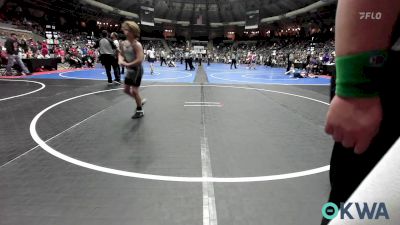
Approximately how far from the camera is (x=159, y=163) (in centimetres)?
329

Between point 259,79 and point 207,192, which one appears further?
point 259,79

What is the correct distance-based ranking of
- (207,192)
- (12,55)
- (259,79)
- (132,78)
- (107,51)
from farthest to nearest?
(259,79)
(12,55)
(107,51)
(132,78)
(207,192)

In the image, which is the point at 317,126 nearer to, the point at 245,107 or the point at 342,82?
the point at 245,107

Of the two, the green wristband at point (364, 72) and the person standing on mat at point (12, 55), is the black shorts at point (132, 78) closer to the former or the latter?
the green wristband at point (364, 72)

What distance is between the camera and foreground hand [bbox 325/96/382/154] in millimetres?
771

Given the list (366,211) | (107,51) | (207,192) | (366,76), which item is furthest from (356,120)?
(107,51)

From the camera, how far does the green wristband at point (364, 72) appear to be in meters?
0.76

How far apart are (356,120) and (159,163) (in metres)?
2.74

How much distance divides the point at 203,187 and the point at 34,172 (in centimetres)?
186

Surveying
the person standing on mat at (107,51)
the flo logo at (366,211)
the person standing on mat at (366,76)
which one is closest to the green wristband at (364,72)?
the person standing on mat at (366,76)

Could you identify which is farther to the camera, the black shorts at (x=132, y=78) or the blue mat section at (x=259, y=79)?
the blue mat section at (x=259, y=79)

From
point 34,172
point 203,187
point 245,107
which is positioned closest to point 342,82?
point 203,187

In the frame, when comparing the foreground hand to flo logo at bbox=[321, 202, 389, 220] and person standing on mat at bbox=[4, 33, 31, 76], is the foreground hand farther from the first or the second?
person standing on mat at bbox=[4, 33, 31, 76]

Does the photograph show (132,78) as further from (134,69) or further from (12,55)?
(12,55)
